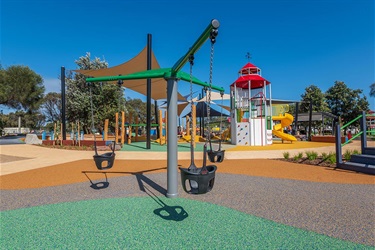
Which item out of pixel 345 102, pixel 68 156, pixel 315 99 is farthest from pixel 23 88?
pixel 345 102

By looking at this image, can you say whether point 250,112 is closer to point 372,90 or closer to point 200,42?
point 200,42

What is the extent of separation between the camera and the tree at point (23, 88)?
27203mm

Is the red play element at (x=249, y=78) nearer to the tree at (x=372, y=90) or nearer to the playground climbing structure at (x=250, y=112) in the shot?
the playground climbing structure at (x=250, y=112)

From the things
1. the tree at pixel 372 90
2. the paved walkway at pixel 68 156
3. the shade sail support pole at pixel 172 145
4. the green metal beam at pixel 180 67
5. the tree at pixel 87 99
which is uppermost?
the tree at pixel 372 90

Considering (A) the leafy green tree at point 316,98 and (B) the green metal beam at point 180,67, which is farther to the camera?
(A) the leafy green tree at point 316,98

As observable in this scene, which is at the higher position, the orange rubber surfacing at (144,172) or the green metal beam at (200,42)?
the green metal beam at (200,42)

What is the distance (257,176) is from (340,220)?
2813 mm

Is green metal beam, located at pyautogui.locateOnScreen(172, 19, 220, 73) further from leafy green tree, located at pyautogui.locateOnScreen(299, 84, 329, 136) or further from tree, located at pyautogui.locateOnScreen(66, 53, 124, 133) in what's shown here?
leafy green tree, located at pyautogui.locateOnScreen(299, 84, 329, 136)

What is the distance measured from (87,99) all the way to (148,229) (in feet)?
80.0

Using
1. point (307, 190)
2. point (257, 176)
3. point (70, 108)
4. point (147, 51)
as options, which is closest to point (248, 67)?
point (147, 51)

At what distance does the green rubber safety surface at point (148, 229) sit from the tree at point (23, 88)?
97.5ft

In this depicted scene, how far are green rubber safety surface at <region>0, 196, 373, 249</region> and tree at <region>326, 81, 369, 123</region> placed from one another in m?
42.1

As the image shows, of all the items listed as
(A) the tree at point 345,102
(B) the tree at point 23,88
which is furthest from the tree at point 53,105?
(A) the tree at point 345,102

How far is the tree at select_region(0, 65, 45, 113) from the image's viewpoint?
27203 mm
